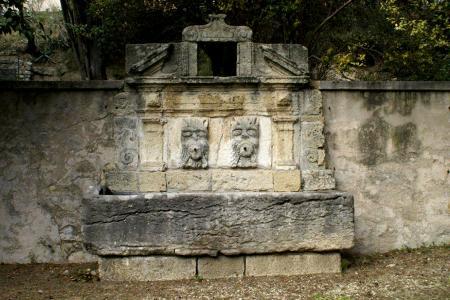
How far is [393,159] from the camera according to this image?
610cm

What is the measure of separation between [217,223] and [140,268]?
2.98 feet

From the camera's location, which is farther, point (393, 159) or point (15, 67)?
point (15, 67)

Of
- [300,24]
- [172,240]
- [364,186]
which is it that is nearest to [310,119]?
[364,186]

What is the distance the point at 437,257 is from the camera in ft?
18.8

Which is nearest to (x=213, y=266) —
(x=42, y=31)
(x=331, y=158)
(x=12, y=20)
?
(x=331, y=158)

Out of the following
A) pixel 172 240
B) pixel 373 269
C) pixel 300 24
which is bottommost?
pixel 373 269

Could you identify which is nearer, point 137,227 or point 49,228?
point 137,227

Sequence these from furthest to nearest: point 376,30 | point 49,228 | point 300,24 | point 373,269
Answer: point 376,30 → point 300,24 → point 49,228 → point 373,269

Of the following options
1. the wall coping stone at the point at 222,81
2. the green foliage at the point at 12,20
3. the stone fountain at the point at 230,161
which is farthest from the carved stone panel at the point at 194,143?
the green foliage at the point at 12,20

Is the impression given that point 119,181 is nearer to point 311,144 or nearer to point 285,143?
point 285,143

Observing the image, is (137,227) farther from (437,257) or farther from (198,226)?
(437,257)

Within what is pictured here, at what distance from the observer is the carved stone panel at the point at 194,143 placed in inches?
222

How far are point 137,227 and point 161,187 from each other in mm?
707

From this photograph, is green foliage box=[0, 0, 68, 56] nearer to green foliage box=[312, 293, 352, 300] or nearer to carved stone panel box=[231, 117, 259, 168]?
carved stone panel box=[231, 117, 259, 168]
